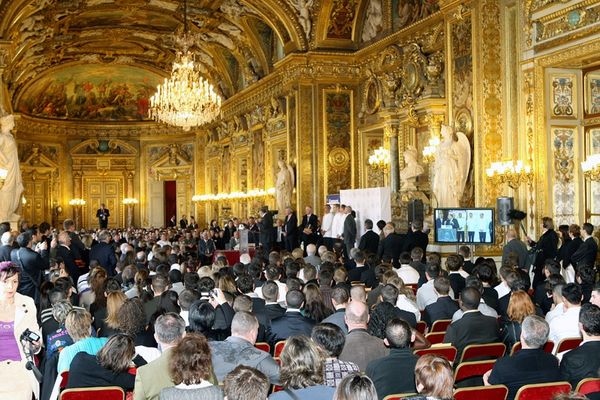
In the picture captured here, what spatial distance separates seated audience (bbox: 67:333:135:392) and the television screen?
9.83 metres

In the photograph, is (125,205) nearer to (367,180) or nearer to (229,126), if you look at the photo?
(229,126)

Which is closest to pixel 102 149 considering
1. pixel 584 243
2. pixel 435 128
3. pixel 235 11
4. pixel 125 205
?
pixel 125 205

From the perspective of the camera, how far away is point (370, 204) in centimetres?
1909

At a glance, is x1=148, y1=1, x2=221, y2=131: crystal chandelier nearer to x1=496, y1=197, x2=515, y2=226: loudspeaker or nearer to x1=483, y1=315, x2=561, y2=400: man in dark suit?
x1=496, y1=197, x2=515, y2=226: loudspeaker

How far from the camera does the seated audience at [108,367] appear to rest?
4.92 meters

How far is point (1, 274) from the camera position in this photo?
241 inches

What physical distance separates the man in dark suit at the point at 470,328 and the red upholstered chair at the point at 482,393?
5.50 ft

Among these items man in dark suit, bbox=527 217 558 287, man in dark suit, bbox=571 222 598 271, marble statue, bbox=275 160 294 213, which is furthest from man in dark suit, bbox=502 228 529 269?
marble statue, bbox=275 160 294 213

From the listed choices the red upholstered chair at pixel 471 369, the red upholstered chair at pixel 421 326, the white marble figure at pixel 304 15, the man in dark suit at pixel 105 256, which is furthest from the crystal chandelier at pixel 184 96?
the red upholstered chair at pixel 471 369

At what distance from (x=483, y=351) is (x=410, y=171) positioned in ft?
40.6

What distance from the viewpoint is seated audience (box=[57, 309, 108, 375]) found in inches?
218

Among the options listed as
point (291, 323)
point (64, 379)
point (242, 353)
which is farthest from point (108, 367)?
point (291, 323)

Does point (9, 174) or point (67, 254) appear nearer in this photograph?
point (67, 254)

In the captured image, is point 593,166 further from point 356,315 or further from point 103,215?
point 103,215
